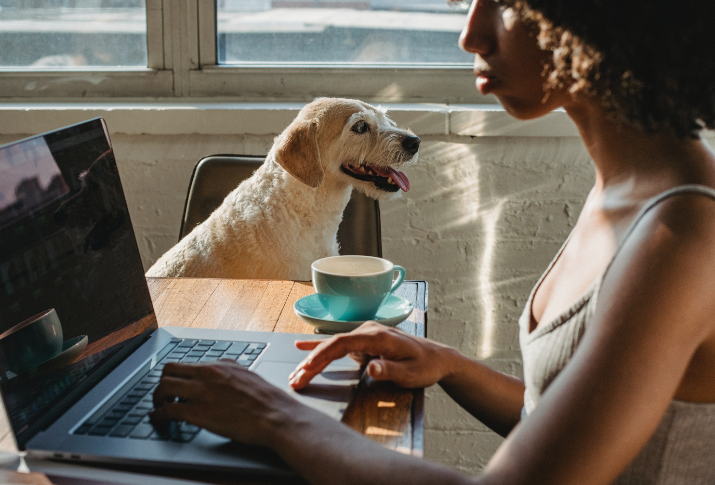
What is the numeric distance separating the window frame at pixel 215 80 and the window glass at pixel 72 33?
0.18 feet

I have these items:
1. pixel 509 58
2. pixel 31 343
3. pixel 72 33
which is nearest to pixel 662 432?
pixel 509 58

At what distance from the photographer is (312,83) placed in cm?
233

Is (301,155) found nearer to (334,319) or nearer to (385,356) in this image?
(334,319)

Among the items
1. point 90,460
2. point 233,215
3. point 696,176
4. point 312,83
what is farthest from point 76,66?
point 696,176

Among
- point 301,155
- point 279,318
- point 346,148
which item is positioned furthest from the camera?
point 346,148

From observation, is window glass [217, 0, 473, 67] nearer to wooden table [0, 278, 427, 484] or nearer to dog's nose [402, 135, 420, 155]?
dog's nose [402, 135, 420, 155]

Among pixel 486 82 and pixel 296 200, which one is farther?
pixel 296 200

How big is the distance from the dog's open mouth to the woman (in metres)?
1.03

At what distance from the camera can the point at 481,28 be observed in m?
0.74

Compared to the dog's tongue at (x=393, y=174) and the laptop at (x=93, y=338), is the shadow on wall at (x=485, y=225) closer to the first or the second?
the dog's tongue at (x=393, y=174)

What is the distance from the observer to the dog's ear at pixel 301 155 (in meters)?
1.66

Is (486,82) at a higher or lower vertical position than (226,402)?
higher

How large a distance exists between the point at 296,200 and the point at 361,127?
306 millimetres

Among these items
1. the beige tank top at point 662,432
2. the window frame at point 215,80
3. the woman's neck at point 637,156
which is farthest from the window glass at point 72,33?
the beige tank top at point 662,432
